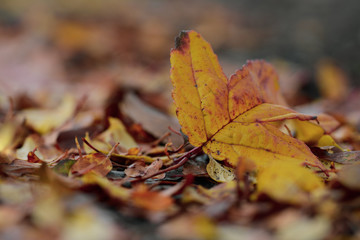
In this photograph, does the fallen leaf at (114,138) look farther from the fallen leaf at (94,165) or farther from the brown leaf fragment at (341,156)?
the brown leaf fragment at (341,156)

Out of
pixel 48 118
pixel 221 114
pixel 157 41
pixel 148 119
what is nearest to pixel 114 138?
pixel 148 119

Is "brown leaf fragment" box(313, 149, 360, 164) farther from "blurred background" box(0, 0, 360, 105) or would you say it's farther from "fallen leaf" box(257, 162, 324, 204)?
"blurred background" box(0, 0, 360, 105)

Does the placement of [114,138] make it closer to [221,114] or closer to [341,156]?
[221,114]

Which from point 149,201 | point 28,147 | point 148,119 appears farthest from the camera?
point 148,119

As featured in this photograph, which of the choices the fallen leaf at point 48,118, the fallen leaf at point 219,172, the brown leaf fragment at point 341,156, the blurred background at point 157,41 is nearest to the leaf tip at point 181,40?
the fallen leaf at point 219,172

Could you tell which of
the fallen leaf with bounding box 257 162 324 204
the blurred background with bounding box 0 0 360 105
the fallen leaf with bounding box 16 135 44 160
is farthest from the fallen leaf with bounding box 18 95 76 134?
the fallen leaf with bounding box 257 162 324 204

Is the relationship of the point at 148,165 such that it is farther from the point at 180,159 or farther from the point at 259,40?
the point at 259,40

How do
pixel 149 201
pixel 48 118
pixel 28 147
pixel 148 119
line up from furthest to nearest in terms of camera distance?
pixel 48 118 < pixel 148 119 < pixel 28 147 < pixel 149 201

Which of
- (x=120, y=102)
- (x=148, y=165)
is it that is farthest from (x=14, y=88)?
(x=148, y=165)
